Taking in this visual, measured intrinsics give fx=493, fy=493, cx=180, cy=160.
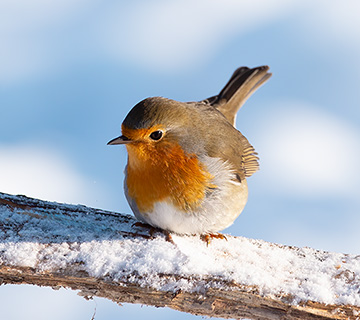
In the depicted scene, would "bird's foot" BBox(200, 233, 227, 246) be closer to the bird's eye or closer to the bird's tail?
the bird's eye

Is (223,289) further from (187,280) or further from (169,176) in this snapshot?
(169,176)

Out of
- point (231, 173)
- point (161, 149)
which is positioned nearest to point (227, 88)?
point (231, 173)

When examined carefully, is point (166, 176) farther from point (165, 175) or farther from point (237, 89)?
point (237, 89)

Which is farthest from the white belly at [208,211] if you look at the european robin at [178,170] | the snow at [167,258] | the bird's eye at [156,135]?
the bird's eye at [156,135]

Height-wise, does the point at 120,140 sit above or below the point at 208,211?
above

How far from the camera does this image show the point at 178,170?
12.4 feet

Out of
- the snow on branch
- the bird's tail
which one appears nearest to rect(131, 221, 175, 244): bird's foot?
the snow on branch

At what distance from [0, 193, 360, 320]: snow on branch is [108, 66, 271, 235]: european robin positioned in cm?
27

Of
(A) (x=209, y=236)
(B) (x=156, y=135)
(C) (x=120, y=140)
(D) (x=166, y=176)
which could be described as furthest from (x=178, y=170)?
(A) (x=209, y=236)

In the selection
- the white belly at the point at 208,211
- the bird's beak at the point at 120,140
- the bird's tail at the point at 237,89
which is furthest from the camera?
the bird's tail at the point at 237,89

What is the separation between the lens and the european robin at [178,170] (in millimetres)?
3668

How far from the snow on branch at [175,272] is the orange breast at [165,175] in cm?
38

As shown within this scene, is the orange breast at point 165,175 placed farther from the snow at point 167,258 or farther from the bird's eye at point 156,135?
the snow at point 167,258

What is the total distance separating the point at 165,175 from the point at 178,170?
112mm
